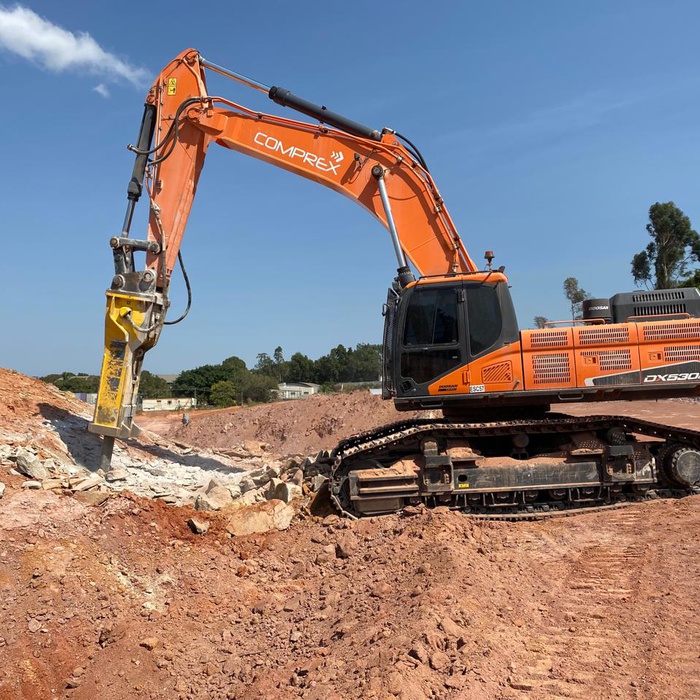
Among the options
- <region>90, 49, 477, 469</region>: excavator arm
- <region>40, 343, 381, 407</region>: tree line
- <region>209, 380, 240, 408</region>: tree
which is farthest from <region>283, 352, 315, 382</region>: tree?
<region>90, 49, 477, 469</region>: excavator arm

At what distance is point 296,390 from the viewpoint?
5656cm

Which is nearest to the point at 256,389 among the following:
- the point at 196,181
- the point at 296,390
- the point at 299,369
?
the point at 296,390

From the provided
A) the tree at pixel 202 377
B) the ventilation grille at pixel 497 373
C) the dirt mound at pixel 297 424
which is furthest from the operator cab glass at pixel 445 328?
the tree at pixel 202 377

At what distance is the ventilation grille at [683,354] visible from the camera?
7340 mm

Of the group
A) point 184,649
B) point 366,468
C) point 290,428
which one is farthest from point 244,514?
point 290,428

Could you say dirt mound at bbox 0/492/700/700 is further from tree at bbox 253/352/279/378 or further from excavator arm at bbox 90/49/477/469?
tree at bbox 253/352/279/378

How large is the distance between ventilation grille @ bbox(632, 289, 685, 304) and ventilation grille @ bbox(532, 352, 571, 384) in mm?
1380

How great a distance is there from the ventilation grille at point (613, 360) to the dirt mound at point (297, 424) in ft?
37.1

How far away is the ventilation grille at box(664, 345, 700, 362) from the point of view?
24.1 feet

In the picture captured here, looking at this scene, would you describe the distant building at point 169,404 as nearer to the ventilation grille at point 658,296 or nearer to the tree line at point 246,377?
the tree line at point 246,377

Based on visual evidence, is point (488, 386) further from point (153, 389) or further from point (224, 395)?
point (153, 389)

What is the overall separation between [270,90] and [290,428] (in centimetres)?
1439

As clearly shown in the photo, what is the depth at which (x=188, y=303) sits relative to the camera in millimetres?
9148

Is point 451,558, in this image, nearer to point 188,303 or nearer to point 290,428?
point 188,303
